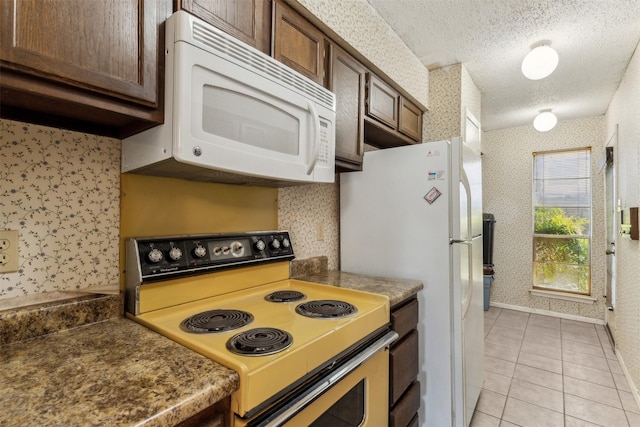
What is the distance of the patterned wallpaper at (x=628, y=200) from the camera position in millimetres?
2271

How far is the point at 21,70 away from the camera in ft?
2.19

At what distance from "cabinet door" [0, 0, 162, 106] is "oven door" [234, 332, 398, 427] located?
34.8 inches

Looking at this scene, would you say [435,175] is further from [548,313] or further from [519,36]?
[548,313]

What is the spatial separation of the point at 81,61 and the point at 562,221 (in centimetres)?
505

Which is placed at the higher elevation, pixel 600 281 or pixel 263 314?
pixel 263 314

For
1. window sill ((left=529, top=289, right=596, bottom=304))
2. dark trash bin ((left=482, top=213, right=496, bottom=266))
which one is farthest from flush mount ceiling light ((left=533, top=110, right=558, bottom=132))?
window sill ((left=529, top=289, right=596, bottom=304))

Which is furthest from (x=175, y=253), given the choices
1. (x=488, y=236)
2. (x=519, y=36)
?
(x=488, y=236)

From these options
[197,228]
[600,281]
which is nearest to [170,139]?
[197,228]

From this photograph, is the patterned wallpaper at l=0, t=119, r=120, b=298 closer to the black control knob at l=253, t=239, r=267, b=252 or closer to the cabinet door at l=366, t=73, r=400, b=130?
the black control knob at l=253, t=239, r=267, b=252

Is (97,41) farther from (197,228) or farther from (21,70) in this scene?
(197,228)

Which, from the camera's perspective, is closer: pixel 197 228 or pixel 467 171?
pixel 197 228

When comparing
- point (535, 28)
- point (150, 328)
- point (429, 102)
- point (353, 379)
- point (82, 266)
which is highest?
point (535, 28)

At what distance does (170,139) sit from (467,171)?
5.19 ft

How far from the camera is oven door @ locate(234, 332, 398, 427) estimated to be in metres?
0.81
